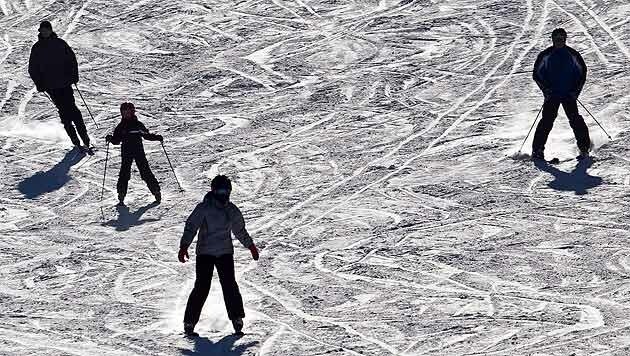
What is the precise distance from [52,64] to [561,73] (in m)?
6.21

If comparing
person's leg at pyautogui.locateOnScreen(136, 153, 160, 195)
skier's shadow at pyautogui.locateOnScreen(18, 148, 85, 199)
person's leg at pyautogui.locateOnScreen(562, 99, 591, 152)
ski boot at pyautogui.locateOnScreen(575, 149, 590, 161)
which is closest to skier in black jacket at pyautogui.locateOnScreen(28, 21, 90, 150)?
skier's shadow at pyautogui.locateOnScreen(18, 148, 85, 199)

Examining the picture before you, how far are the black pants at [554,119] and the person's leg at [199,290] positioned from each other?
22.2 ft

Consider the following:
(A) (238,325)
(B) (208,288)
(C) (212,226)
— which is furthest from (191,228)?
(A) (238,325)

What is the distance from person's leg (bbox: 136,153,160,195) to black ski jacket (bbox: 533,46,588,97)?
4624 millimetres

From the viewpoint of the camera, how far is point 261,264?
16.6 meters

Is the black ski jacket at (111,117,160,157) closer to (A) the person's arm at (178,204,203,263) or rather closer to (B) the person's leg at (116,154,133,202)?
(B) the person's leg at (116,154,133,202)

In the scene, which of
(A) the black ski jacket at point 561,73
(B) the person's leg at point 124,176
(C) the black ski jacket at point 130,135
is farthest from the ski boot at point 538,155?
(B) the person's leg at point 124,176

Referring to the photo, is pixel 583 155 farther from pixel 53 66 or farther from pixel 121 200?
pixel 53 66

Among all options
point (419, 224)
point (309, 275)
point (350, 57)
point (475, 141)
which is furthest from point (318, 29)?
point (309, 275)

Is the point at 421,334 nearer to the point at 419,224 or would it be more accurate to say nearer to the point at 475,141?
the point at 419,224

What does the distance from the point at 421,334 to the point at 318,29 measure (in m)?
12.7

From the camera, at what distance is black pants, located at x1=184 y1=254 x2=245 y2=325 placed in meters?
14.0

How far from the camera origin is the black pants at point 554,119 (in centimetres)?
1967

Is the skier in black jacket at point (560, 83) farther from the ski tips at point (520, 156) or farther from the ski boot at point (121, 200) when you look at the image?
the ski boot at point (121, 200)
